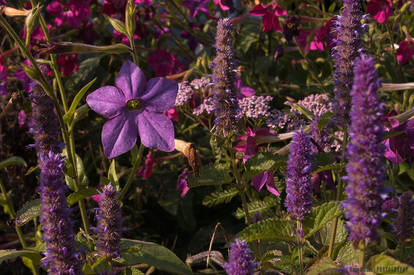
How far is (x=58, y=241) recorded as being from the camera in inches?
29.1

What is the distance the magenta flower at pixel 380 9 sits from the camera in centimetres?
169

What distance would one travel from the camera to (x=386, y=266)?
2.41ft

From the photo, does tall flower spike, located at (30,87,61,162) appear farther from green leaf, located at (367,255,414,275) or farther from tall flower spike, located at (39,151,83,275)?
green leaf, located at (367,255,414,275)

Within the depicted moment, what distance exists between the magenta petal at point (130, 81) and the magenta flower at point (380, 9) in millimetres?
838

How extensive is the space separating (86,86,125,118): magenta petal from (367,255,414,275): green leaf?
655mm


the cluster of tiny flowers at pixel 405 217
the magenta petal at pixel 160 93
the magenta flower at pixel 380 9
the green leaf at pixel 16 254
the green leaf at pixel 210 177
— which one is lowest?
the green leaf at pixel 16 254

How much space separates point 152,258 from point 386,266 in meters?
0.44

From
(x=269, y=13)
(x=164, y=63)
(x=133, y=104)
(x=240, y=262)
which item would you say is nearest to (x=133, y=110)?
(x=133, y=104)

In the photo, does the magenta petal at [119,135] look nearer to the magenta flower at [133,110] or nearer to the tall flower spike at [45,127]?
the magenta flower at [133,110]

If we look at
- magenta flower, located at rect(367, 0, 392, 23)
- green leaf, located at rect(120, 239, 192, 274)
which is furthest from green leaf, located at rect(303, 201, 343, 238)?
magenta flower, located at rect(367, 0, 392, 23)

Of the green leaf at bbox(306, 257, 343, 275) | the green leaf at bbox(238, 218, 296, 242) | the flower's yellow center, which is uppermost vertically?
the flower's yellow center

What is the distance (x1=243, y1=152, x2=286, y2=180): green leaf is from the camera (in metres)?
1.10

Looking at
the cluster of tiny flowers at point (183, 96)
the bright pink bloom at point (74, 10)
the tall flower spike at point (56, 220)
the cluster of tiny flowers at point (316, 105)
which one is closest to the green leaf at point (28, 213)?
the tall flower spike at point (56, 220)

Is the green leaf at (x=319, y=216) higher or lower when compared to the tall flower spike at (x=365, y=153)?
lower
